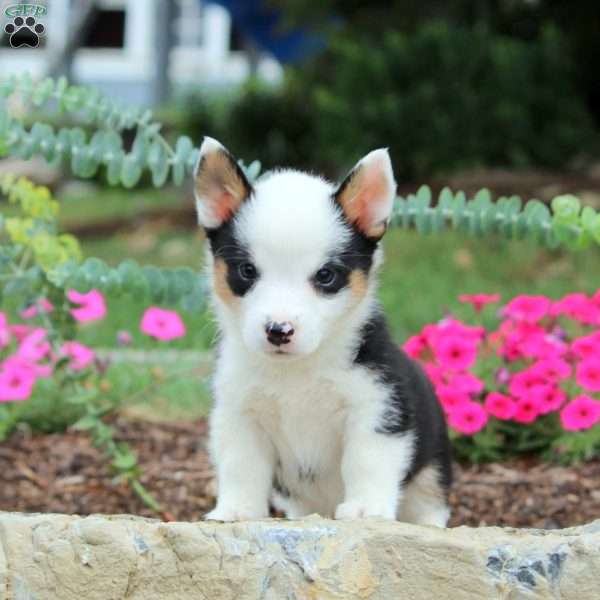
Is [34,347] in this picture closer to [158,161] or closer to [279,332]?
[158,161]

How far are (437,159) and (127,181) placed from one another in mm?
7939

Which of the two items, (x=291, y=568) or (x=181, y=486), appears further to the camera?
(x=181, y=486)

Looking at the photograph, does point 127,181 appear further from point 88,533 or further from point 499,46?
point 499,46

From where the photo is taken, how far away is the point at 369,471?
3.47 meters

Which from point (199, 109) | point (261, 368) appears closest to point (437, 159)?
point (199, 109)

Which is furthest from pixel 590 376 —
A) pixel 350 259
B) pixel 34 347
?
pixel 34 347

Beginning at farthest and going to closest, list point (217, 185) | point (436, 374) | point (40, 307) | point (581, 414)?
point (436, 374), point (581, 414), point (40, 307), point (217, 185)

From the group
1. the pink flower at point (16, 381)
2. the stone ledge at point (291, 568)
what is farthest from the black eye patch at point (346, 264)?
the pink flower at point (16, 381)

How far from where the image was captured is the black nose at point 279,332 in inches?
124

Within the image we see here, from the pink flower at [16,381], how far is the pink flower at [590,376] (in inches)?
95.0

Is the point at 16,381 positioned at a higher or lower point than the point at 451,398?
lower

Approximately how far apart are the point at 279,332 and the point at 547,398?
2.32 m

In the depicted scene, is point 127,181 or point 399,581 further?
point 127,181

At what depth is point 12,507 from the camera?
486cm
